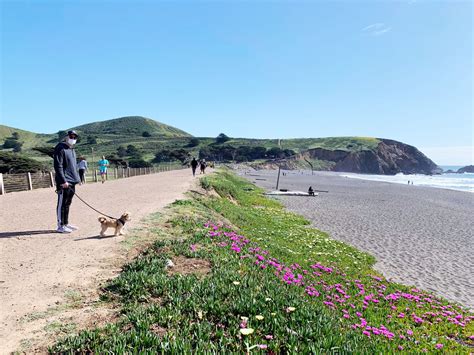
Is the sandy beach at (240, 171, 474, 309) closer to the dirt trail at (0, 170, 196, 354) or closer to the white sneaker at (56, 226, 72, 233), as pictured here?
the dirt trail at (0, 170, 196, 354)

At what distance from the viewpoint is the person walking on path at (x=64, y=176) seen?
787 cm

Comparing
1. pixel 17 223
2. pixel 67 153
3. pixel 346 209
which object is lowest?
pixel 346 209

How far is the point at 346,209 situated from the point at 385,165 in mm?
152157

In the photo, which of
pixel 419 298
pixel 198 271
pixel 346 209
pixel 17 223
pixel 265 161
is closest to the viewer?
pixel 198 271

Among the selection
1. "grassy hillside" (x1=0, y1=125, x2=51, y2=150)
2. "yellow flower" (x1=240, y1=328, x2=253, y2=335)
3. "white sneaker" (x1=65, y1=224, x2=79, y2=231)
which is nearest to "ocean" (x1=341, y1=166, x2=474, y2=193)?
"white sneaker" (x1=65, y1=224, x2=79, y2=231)

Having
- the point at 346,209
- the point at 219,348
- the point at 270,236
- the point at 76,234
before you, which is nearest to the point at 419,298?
the point at 270,236

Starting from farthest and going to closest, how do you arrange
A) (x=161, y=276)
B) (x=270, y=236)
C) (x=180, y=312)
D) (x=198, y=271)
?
(x=270, y=236) < (x=198, y=271) < (x=161, y=276) < (x=180, y=312)

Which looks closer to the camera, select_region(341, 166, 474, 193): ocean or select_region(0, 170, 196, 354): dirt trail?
select_region(0, 170, 196, 354): dirt trail

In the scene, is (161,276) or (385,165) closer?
(161,276)

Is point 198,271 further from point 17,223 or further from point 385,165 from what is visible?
point 385,165

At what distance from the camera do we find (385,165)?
16150 centimetres

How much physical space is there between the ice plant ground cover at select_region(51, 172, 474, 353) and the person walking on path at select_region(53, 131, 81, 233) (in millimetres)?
2738

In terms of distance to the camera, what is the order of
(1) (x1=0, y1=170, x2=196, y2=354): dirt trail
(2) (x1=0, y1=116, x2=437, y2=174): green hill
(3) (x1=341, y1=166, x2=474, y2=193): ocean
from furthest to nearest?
(2) (x1=0, y1=116, x2=437, y2=174): green hill < (3) (x1=341, y1=166, x2=474, y2=193): ocean < (1) (x1=0, y1=170, x2=196, y2=354): dirt trail

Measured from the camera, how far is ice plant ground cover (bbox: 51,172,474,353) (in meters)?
3.54
